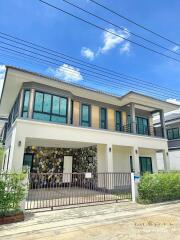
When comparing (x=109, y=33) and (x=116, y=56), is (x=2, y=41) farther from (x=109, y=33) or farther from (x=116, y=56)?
(x=116, y=56)

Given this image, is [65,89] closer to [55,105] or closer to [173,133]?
[55,105]

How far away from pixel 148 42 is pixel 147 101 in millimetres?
7416

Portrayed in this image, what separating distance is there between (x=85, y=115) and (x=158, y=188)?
789 cm

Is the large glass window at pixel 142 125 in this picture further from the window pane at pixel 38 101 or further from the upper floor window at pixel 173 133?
the window pane at pixel 38 101

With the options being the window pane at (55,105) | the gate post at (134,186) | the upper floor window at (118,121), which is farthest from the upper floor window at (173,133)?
the window pane at (55,105)

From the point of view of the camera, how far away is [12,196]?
254 inches

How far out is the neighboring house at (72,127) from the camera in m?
11.0

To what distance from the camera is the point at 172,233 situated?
515 centimetres

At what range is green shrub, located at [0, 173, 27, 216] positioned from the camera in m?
6.20

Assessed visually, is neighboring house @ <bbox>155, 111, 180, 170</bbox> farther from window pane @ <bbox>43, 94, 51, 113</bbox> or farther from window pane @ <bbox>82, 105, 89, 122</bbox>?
window pane @ <bbox>43, 94, 51, 113</bbox>

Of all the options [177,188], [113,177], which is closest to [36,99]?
[113,177]

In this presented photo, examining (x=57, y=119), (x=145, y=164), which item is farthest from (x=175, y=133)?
(x=57, y=119)

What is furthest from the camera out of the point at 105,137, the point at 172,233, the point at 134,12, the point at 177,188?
the point at 105,137

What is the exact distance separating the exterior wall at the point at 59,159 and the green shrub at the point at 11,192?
7.54 metres
